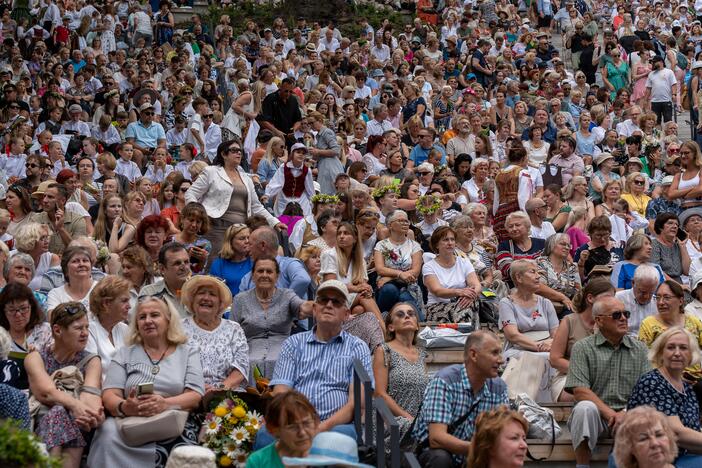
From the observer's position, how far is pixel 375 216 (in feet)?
41.5

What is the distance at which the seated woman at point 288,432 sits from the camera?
7031 mm

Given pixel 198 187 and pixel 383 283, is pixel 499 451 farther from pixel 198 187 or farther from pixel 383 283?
pixel 198 187

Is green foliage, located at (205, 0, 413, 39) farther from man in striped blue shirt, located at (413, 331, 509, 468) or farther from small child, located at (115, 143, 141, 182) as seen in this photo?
man in striped blue shirt, located at (413, 331, 509, 468)

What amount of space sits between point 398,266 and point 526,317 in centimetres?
197

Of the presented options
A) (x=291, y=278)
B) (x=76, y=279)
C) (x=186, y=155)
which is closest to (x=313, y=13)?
(x=186, y=155)

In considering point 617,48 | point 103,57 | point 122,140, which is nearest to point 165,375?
point 122,140

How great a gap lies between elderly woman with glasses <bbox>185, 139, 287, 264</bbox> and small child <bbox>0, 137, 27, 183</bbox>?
16.4 feet

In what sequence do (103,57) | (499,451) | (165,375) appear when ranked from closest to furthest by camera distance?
(499,451), (165,375), (103,57)

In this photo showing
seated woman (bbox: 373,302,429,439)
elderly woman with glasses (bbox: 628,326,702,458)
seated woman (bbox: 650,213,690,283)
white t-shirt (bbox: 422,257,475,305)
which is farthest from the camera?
seated woman (bbox: 650,213,690,283)

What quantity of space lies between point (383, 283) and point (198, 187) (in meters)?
2.18

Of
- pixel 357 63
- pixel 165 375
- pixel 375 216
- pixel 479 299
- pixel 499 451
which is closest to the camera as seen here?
pixel 499 451

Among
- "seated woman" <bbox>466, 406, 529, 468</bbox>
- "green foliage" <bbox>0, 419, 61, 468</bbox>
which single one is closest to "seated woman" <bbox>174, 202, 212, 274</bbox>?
"seated woman" <bbox>466, 406, 529, 468</bbox>

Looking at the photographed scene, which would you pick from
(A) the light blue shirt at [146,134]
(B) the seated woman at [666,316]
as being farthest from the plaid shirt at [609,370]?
(A) the light blue shirt at [146,134]

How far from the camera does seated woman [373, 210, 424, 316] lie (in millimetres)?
11758
